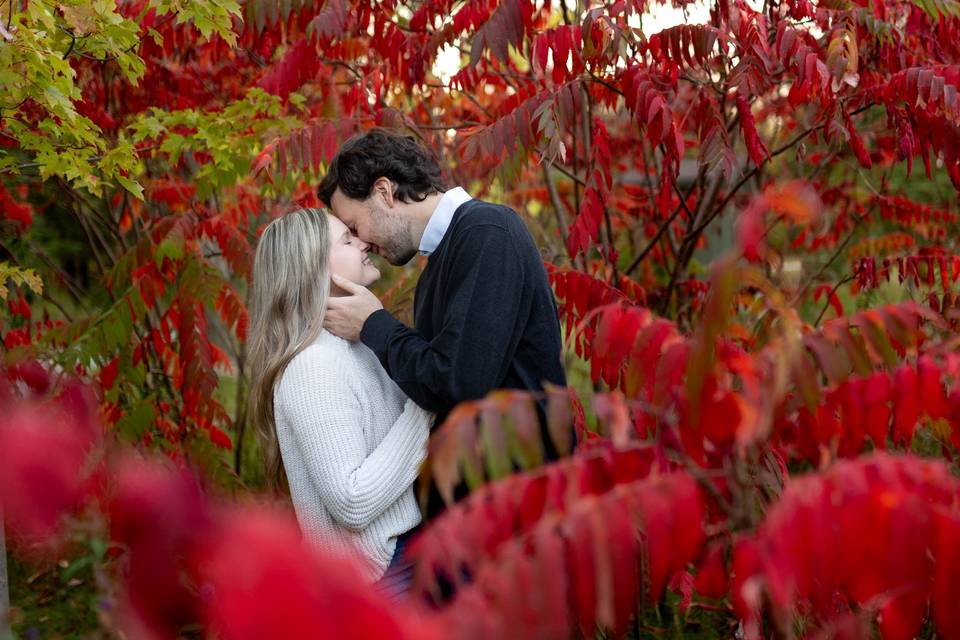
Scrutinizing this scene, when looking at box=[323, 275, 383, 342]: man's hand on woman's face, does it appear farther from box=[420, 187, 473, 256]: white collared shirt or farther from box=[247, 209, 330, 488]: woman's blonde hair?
box=[420, 187, 473, 256]: white collared shirt

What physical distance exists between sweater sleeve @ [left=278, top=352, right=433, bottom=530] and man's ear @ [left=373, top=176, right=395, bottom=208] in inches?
22.9

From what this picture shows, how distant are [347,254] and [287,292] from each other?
24cm

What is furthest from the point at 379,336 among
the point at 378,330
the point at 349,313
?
the point at 349,313

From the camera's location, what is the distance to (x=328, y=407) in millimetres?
2693

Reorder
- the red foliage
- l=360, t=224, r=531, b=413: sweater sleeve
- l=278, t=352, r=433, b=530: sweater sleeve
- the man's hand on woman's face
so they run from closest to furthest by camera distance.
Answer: the red foliage → l=360, t=224, r=531, b=413: sweater sleeve → l=278, t=352, r=433, b=530: sweater sleeve → the man's hand on woman's face

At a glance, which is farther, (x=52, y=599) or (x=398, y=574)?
(x=52, y=599)

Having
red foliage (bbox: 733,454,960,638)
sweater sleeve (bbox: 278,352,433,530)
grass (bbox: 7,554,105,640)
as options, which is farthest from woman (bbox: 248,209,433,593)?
grass (bbox: 7,554,105,640)

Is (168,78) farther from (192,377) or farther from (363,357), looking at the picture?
(363,357)

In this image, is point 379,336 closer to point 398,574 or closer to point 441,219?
point 441,219

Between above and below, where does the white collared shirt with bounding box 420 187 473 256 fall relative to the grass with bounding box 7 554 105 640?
above

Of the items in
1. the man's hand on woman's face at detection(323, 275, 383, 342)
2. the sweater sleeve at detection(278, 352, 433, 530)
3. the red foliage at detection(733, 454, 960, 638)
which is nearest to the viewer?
the red foliage at detection(733, 454, 960, 638)

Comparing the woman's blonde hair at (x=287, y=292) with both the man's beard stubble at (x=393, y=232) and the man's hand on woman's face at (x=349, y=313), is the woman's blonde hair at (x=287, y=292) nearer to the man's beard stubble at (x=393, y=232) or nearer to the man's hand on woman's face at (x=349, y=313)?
the man's hand on woman's face at (x=349, y=313)

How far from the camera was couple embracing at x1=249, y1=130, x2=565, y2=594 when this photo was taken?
260 centimetres

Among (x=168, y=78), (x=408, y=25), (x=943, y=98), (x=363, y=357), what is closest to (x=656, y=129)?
(x=943, y=98)
